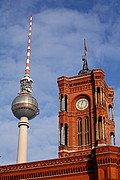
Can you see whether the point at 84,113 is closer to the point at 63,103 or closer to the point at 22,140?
the point at 63,103

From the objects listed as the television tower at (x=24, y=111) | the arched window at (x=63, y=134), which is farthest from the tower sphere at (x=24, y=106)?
the arched window at (x=63, y=134)

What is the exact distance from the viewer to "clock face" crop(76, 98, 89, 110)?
7062 centimetres

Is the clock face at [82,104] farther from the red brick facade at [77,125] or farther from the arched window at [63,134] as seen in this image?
the arched window at [63,134]

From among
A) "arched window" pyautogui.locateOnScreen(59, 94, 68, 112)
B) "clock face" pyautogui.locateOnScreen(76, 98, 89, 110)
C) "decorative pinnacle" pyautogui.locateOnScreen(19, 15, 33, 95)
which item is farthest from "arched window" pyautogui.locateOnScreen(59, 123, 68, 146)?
"decorative pinnacle" pyautogui.locateOnScreen(19, 15, 33, 95)

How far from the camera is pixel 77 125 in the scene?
2726 inches

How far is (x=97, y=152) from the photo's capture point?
46.9 m

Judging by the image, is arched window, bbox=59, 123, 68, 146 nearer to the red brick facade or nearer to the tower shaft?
the red brick facade

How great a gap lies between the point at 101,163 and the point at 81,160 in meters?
4.03

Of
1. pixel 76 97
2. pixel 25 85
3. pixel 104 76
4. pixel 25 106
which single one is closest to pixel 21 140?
pixel 25 106

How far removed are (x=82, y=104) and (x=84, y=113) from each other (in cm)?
205

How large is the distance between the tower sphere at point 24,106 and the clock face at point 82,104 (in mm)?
17734

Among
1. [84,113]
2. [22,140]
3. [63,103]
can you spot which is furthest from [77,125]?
[22,140]

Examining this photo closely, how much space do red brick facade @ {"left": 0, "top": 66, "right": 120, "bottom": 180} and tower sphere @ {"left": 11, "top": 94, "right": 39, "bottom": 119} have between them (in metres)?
15.2

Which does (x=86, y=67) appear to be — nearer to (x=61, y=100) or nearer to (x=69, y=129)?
(x=61, y=100)
